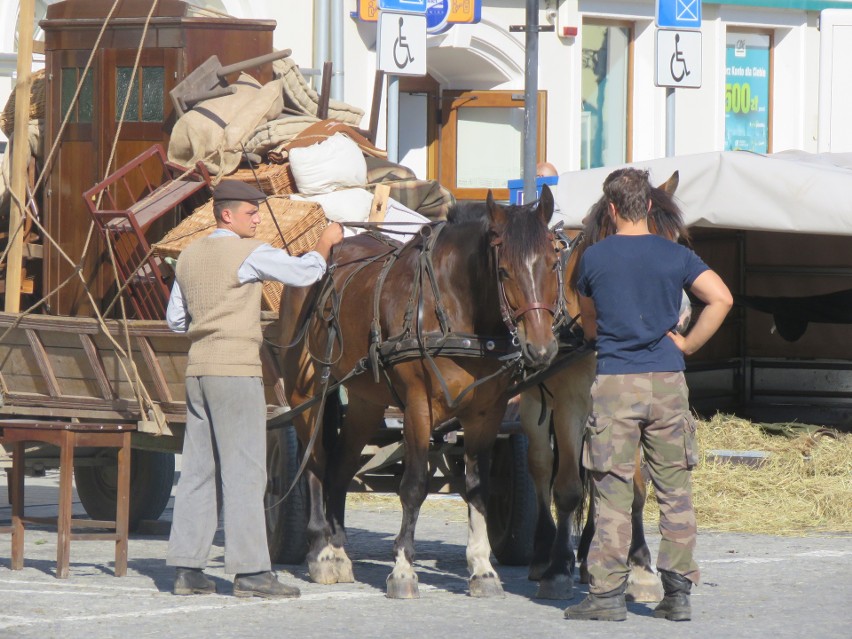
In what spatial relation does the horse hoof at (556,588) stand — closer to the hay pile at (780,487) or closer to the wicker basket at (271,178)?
the hay pile at (780,487)

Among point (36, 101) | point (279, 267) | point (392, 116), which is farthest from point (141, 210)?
point (392, 116)

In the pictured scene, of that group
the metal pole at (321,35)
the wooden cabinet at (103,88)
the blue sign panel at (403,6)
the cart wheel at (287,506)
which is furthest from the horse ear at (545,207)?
the metal pole at (321,35)

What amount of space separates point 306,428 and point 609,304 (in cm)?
226

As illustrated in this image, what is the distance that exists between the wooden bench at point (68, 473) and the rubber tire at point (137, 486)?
1797 millimetres

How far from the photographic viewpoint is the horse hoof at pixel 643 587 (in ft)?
22.7

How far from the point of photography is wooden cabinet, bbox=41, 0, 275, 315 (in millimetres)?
9578

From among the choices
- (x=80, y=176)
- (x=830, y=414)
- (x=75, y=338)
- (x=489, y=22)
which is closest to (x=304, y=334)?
(x=75, y=338)

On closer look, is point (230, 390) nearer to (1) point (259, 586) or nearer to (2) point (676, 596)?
(1) point (259, 586)

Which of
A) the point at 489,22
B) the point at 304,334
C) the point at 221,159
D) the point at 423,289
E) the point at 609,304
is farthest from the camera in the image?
the point at 489,22

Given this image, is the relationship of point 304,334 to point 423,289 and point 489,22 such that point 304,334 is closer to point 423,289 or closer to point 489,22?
point 423,289

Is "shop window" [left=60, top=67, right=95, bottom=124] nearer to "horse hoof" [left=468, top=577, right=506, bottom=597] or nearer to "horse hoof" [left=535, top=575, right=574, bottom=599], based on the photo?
"horse hoof" [left=468, top=577, right=506, bottom=597]

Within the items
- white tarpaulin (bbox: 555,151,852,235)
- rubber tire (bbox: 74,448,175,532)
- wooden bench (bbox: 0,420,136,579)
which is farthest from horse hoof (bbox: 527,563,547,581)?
white tarpaulin (bbox: 555,151,852,235)

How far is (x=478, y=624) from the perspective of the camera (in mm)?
6363

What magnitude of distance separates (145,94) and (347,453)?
2992 millimetres
